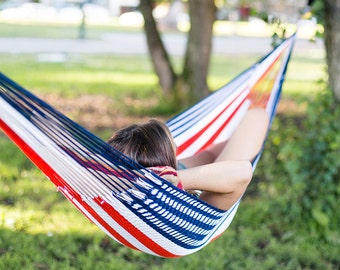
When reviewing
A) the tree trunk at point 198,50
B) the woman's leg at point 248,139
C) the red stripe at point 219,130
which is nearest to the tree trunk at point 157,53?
the tree trunk at point 198,50

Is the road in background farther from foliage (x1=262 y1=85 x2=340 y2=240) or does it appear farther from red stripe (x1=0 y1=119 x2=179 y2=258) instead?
red stripe (x1=0 y1=119 x2=179 y2=258)

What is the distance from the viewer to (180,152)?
2.58 metres

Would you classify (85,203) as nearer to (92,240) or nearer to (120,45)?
(92,240)

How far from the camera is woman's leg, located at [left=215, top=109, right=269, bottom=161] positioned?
2.35m

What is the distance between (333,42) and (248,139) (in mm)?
1139

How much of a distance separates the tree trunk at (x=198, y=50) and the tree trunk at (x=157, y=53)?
27 centimetres

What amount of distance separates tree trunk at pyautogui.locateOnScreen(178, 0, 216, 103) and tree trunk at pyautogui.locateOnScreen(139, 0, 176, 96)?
10.6 inches

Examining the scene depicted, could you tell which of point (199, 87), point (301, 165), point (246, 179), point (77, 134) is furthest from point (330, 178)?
point (199, 87)

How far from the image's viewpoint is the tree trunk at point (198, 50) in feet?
19.0

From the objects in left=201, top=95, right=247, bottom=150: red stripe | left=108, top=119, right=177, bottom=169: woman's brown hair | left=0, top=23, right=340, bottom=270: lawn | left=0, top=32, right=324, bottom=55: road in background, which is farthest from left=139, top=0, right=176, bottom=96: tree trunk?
left=0, top=32, right=324, bottom=55: road in background

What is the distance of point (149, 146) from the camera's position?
1.92 metres

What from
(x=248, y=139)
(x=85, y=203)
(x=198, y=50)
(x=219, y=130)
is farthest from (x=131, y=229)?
(x=198, y=50)

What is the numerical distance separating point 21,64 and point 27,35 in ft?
17.1

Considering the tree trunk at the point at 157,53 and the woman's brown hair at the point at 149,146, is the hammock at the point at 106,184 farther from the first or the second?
the tree trunk at the point at 157,53
